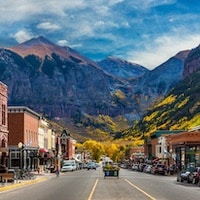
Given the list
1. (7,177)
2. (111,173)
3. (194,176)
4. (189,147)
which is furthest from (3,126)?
(189,147)

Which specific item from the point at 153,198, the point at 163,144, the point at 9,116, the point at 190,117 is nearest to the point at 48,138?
the point at 163,144

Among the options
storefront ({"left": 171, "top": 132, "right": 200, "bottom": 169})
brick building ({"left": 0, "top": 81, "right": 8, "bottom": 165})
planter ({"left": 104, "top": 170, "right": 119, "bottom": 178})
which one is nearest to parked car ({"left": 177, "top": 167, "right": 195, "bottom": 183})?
planter ({"left": 104, "top": 170, "right": 119, "bottom": 178})

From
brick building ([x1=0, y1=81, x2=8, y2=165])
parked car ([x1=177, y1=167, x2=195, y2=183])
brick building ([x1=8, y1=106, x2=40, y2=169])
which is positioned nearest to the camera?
parked car ([x1=177, y1=167, x2=195, y2=183])

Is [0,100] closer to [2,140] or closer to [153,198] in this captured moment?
[2,140]

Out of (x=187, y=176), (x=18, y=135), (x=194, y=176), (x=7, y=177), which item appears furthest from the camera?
(x=18, y=135)

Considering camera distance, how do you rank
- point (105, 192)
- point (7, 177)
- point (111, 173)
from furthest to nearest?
point (111, 173)
point (7, 177)
point (105, 192)

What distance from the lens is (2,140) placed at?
6638cm

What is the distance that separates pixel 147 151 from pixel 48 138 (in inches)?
1996

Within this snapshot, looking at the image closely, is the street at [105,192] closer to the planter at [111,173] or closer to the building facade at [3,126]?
the planter at [111,173]

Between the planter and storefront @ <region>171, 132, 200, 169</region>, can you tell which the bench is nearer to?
the planter

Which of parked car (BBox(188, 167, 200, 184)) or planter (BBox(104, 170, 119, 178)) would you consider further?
planter (BBox(104, 170, 119, 178))

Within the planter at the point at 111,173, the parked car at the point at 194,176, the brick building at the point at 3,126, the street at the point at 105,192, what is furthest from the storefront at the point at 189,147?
the street at the point at 105,192

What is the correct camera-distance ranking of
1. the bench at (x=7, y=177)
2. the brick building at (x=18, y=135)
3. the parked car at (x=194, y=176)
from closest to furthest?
the bench at (x=7, y=177), the parked car at (x=194, y=176), the brick building at (x=18, y=135)

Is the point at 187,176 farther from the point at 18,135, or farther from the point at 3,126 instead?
the point at 18,135
